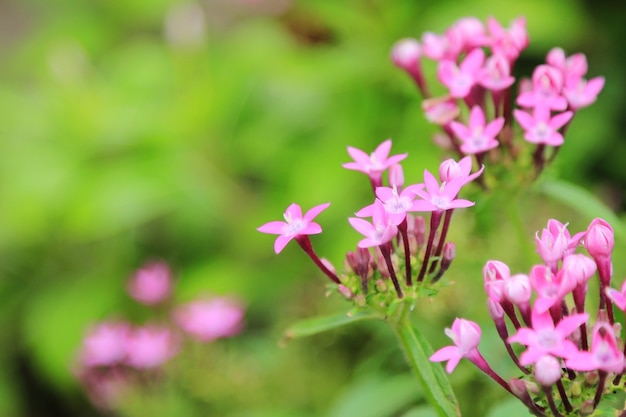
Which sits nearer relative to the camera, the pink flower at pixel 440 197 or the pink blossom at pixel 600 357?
the pink blossom at pixel 600 357

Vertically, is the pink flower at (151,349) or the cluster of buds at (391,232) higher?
the cluster of buds at (391,232)

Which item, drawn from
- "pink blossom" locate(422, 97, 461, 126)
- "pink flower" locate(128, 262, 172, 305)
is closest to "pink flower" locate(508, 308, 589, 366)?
"pink blossom" locate(422, 97, 461, 126)

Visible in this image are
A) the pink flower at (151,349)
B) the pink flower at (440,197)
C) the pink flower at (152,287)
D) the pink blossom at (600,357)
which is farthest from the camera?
the pink flower at (152,287)

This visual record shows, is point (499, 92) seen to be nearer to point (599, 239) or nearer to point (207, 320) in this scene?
point (599, 239)

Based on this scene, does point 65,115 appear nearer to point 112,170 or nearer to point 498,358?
point 112,170

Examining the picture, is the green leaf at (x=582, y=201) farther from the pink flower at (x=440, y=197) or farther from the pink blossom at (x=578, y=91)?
the pink flower at (x=440, y=197)

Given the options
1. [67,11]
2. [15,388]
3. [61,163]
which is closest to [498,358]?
[61,163]

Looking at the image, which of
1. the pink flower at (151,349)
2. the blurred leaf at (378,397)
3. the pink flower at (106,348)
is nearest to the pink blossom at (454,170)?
the blurred leaf at (378,397)

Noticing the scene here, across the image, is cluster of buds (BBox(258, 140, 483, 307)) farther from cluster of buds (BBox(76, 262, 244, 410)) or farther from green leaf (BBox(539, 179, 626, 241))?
cluster of buds (BBox(76, 262, 244, 410))
